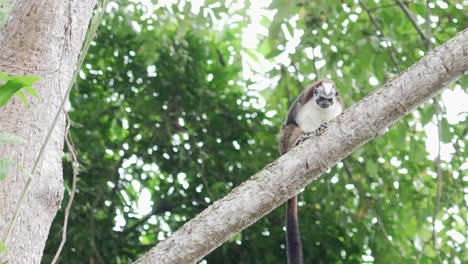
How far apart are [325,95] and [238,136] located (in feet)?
3.76

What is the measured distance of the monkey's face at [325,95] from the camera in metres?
3.86

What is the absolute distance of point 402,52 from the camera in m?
4.33

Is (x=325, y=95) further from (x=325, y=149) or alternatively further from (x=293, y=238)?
(x=325, y=149)

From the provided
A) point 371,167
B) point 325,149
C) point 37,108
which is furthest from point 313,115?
point 37,108

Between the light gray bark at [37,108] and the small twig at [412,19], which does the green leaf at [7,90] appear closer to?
the light gray bark at [37,108]

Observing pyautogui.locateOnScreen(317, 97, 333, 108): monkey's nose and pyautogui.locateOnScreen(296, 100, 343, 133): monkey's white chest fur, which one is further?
pyautogui.locateOnScreen(296, 100, 343, 133): monkey's white chest fur

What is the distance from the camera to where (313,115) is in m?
3.99

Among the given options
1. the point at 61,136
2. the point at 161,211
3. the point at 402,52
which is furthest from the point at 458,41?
the point at 161,211

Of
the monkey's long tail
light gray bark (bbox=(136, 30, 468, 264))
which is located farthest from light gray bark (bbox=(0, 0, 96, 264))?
the monkey's long tail

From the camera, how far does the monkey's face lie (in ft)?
12.7

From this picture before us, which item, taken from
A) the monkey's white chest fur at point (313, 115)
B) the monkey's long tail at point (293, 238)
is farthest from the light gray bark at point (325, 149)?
the monkey's white chest fur at point (313, 115)

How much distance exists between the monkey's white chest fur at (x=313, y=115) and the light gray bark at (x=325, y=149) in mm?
1861

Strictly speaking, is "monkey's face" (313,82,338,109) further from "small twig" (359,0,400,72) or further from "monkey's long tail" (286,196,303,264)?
"monkey's long tail" (286,196,303,264)

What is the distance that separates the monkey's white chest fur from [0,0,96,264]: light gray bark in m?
1.74
